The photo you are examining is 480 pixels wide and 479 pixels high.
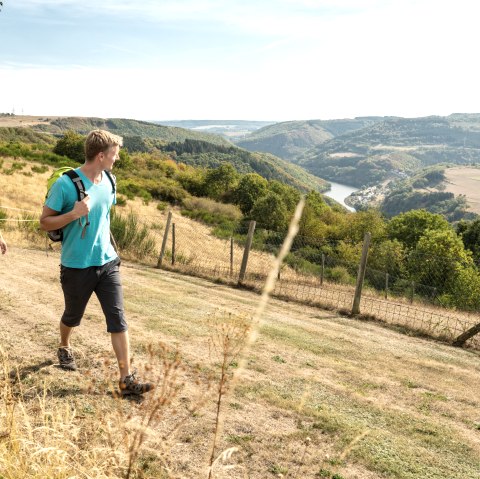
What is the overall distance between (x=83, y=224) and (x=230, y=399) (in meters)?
2.00

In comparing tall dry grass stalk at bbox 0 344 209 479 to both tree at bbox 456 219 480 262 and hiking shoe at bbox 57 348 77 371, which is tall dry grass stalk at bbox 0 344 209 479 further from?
tree at bbox 456 219 480 262

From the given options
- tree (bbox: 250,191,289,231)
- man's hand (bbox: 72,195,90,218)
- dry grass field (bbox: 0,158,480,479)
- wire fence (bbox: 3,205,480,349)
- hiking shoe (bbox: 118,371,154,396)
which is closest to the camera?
dry grass field (bbox: 0,158,480,479)

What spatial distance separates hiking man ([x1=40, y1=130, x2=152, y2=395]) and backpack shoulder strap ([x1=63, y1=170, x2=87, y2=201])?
16 millimetres

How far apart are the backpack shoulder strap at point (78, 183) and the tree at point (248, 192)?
54143 millimetres

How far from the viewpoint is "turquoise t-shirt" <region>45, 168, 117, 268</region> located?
350cm

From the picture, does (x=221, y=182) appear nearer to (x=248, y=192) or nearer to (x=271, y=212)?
(x=248, y=192)

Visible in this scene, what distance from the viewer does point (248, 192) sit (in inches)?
2341

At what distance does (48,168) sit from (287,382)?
37.6 m

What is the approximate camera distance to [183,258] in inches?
584

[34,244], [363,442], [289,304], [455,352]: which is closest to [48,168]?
[34,244]

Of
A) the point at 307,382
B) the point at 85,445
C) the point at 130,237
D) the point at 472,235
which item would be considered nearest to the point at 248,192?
the point at 472,235

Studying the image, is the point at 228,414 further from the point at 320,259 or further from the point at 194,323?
the point at 320,259

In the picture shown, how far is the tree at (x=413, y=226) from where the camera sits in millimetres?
53375

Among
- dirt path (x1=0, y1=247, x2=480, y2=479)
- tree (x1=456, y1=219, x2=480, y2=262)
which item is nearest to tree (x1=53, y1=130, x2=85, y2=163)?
dirt path (x1=0, y1=247, x2=480, y2=479)
